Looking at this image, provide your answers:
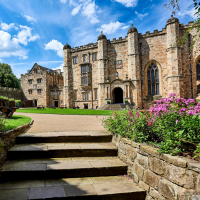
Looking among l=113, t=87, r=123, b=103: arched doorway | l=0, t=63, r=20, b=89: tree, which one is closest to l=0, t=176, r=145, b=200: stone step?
l=113, t=87, r=123, b=103: arched doorway

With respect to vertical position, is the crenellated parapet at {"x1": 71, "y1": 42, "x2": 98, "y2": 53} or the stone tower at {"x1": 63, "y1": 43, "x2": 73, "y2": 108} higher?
the crenellated parapet at {"x1": 71, "y1": 42, "x2": 98, "y2": 53}

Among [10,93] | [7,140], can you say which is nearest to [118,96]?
[7,140]

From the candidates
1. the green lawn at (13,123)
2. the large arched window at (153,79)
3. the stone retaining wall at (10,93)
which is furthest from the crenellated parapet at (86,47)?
the green lawn at (13,123)

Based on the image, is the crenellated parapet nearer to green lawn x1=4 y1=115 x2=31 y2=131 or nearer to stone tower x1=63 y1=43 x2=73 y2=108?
stone tower x1=63 y1=43 x2=73 y2=108

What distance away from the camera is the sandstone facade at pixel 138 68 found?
23812mm

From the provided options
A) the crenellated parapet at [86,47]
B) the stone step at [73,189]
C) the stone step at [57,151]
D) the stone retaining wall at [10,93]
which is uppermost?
the crenellated parapet at [86,47]

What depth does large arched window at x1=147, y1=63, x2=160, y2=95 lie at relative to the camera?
26.5 m

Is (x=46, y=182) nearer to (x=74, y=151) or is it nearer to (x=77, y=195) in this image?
(x=77, y=195)

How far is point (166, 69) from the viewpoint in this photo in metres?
25.4

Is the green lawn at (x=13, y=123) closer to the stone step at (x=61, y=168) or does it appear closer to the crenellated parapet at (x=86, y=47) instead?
the stone step at (x=61, y=168)

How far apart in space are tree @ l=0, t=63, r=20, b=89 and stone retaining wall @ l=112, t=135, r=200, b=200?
4936 cm

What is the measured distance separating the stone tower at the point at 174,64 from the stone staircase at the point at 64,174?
22.3 meters

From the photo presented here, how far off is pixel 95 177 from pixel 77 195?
35.1 inches

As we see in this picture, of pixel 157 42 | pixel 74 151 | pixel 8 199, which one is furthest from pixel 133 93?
pixel 8 199
